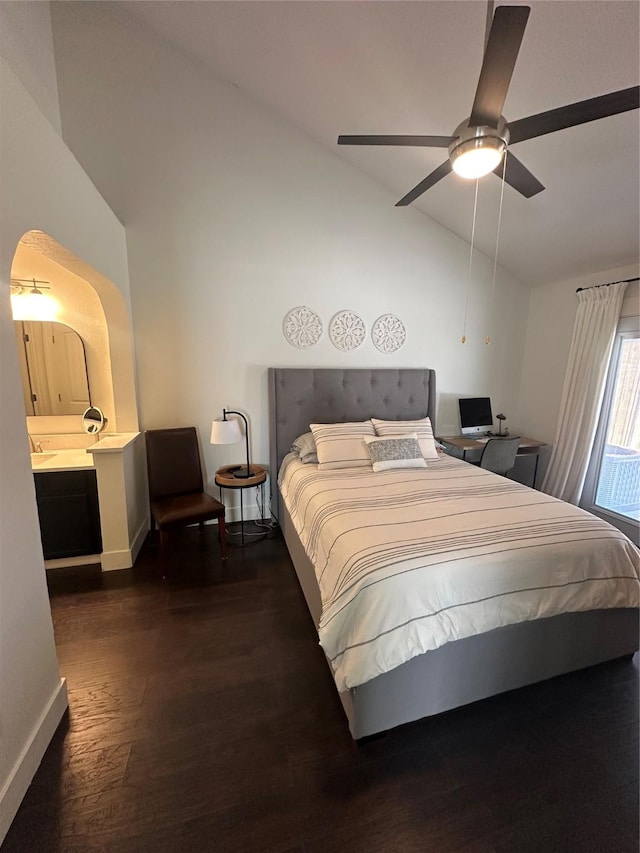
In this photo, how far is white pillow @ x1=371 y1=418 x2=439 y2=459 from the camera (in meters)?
3.08

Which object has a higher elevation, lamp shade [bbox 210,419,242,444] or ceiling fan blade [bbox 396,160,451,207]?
ceiling fan blade [bbox 396,160,451,207]

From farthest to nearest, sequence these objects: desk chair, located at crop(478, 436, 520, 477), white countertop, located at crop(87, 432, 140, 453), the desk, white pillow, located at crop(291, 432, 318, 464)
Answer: the desk < desk chair, located at crop(478, 436, 520, 477) < white pillow, located at crop(291, 432, 318, 464) < white countertop, located at crop(87, 432, 140, 453)

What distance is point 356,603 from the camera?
1.41 metres

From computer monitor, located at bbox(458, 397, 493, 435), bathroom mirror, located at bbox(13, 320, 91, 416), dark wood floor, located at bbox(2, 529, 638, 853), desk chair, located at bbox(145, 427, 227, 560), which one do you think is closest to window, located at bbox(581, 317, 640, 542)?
computer monitor, located at bbox(458, 397, 493, 435)

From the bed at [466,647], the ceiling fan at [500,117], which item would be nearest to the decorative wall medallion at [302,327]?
the bed at [466,647]

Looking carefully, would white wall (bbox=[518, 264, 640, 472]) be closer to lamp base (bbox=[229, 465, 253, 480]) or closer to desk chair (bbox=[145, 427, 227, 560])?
lamp base (bbox=[229, 465, 253, 480])

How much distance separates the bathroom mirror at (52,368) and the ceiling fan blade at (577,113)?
3.35 m

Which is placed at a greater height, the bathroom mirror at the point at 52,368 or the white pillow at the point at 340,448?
the bathroom mirror at the point at 52,368

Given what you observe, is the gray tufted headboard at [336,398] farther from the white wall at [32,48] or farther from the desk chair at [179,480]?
the white wall at [32,48]

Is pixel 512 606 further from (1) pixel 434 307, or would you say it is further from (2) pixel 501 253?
(2) pixel 501 253

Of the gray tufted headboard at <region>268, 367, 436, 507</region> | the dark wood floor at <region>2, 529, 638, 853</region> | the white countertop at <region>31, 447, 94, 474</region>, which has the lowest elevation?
the dark wood floor at <region>2, 529, 638, 853</region>

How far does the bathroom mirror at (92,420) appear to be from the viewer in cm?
302

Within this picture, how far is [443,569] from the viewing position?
4.75ft

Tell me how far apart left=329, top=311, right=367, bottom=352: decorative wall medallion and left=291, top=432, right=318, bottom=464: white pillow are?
3.22 ft
